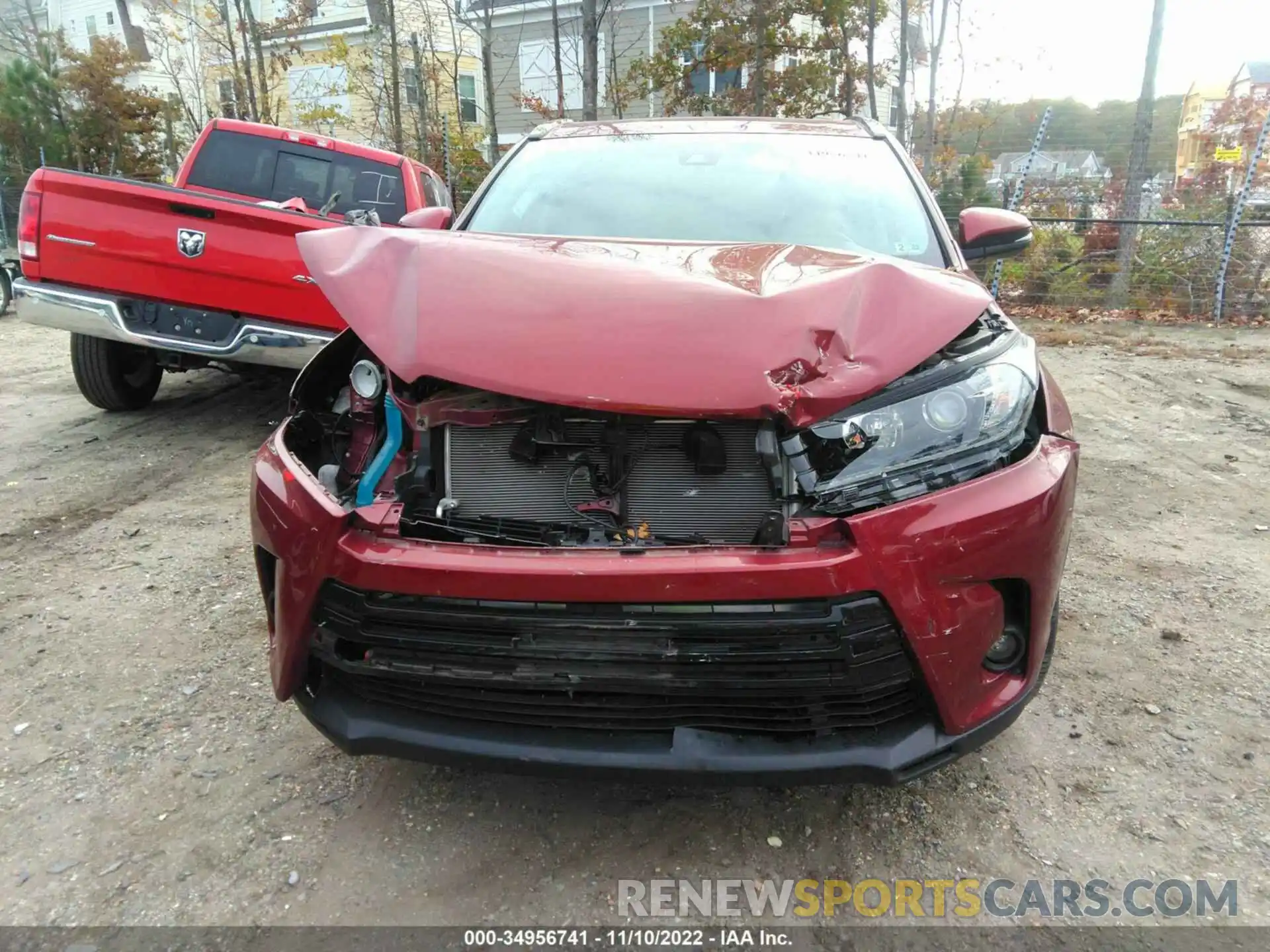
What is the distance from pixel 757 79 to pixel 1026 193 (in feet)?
15.1

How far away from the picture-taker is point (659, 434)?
202 cm

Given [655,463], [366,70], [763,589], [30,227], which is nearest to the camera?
[763,589]

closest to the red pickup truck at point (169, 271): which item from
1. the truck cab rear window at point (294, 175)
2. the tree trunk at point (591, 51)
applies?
the truck cab rear window at point (294, 175)

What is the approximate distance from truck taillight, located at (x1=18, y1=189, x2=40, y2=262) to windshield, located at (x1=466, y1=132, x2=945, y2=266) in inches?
115

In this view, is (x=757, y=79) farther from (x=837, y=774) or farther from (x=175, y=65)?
(x=175, y=65)

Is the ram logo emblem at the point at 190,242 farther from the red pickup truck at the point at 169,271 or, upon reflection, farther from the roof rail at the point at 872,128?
the roof rail at the point at 872,128

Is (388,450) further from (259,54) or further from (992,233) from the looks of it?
(259,54)

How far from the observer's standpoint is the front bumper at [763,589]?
5.54 ft

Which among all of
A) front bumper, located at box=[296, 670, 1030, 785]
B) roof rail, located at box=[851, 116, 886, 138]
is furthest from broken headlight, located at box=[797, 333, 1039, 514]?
roof rail, located at box=[851, 116, 886, 138]

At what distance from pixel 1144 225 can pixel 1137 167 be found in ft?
3.17

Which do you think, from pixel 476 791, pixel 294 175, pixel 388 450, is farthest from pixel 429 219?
pixel 294 175

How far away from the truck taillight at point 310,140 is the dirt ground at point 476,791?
383 centimetres

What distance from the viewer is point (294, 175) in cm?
653

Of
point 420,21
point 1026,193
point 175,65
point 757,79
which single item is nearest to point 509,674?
point 1026,193
